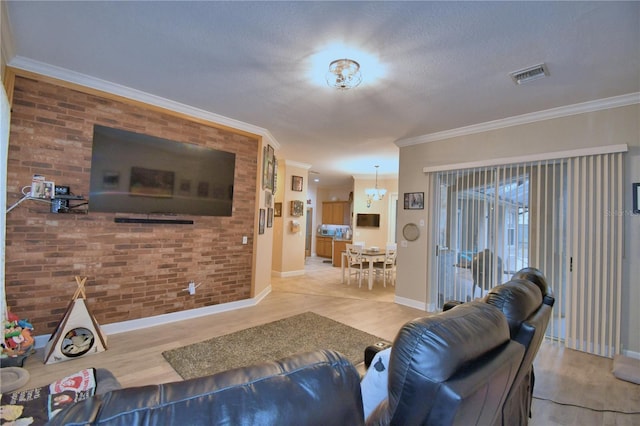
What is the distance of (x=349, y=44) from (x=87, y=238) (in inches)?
128

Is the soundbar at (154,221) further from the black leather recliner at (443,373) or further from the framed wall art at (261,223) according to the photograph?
the black leather recliner at (443,373)

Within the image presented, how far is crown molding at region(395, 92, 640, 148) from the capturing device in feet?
10.0

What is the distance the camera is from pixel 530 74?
2664 millimetres

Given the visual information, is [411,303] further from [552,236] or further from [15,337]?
[15,337]

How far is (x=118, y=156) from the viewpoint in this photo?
321 centimetres

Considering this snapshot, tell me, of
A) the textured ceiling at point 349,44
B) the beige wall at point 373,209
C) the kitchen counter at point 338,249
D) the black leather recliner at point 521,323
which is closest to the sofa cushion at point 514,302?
the black leather recliner at point 521,323

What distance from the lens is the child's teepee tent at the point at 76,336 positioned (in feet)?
8.70

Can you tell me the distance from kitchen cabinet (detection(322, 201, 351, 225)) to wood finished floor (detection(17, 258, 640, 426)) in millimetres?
5541

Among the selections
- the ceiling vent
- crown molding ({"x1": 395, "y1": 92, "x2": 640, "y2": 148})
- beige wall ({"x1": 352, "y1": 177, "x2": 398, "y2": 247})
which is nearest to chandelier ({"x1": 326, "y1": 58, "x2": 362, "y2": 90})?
the ceiling vent

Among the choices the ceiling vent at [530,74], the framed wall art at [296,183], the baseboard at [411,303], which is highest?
the ceiling vent at [530,74]

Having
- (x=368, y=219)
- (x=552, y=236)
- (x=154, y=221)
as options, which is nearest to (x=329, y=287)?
(x=368, y=219)

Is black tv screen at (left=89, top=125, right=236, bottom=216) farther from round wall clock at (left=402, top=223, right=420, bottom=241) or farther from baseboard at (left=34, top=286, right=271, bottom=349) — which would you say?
round wall clock at (left=402, top=223, right=420, bottom=241)

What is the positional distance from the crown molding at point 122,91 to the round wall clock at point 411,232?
9.31 feet

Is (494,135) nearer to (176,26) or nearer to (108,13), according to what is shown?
(176,26)
